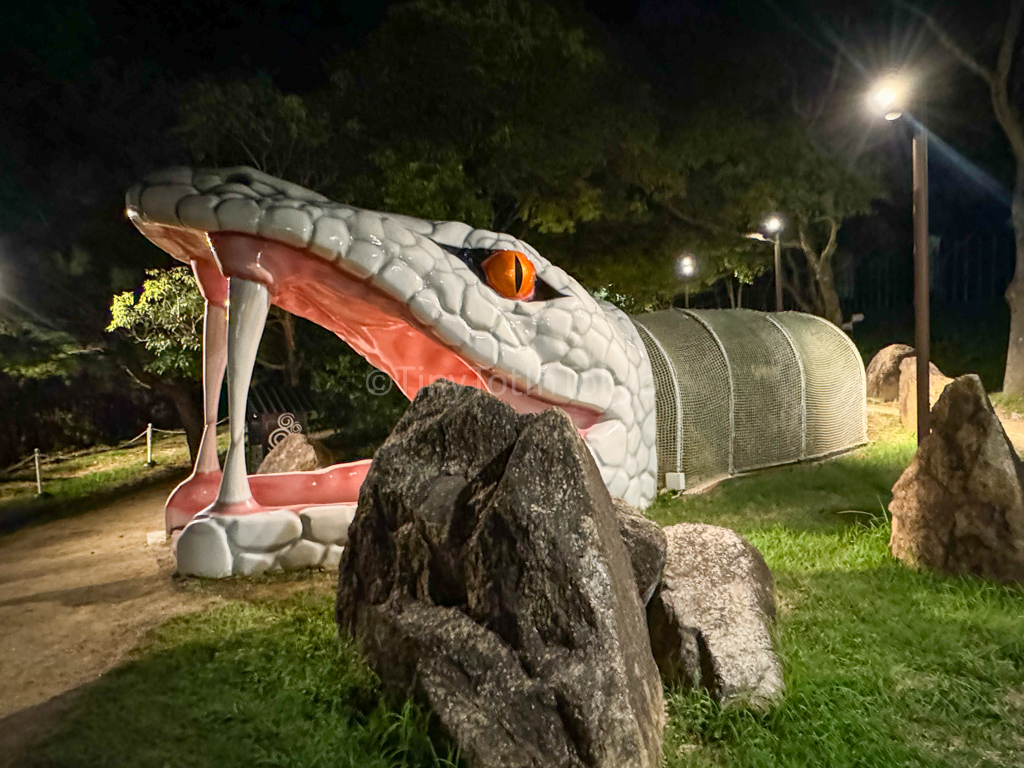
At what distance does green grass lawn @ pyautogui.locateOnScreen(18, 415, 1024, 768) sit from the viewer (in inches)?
107

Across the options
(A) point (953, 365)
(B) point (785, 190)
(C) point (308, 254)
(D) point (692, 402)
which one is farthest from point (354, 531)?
(A) point (953, 365)

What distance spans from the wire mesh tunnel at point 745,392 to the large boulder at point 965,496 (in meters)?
2.86

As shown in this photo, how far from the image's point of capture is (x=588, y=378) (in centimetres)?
580

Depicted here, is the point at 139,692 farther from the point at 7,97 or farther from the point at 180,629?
the point at 7,97

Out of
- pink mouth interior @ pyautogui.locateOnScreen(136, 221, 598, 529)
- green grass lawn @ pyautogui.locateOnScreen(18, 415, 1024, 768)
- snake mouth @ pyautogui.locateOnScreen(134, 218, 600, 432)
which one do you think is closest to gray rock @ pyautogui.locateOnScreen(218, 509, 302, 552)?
pink mouth interior @ pyautogui.locateOnScreen(136, 221, 598, 529)

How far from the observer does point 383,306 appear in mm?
5141

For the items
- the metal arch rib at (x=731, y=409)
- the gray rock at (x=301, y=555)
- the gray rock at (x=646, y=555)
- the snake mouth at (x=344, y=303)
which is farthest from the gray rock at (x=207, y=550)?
the metal arch rib at (x=731, y=409)

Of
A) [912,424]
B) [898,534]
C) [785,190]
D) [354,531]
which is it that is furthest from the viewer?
[785,190]

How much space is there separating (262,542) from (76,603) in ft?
3.93

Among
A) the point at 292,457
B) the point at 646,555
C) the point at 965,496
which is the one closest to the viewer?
the point at 646,555

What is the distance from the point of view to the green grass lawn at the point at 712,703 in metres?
2.73

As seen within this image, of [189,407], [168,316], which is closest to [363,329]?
[168,316]

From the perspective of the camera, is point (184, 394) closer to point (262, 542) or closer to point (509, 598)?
point (262, 542)

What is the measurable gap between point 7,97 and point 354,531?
12805 millimetres
